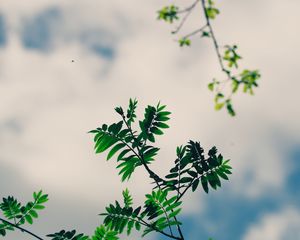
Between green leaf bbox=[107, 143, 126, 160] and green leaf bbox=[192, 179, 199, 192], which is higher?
green leaf bbox=[107, 143, 126, 160]

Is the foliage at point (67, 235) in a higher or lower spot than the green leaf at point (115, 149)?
lower

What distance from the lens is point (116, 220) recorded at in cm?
414

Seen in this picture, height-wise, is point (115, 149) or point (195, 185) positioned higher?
point (115, 149)

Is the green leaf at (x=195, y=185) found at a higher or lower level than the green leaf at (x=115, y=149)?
lower

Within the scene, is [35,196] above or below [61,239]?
above

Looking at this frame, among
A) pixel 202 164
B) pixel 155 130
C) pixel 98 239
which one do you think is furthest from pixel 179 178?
pixel 98 239

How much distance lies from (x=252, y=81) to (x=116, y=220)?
2071mm

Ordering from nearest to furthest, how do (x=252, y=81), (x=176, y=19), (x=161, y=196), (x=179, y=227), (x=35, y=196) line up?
(x=252, y=81) < (x=176, y=19) < (x=179, y=227) < (x=161, y=196) < (x=35, y=196)

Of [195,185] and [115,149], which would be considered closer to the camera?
[195,185]

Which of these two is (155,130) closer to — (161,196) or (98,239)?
(161,196)

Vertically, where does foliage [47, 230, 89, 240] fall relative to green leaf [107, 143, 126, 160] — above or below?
below

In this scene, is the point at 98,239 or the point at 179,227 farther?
the point at 98,239

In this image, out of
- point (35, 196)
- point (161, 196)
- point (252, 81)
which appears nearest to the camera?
point (252, 81)

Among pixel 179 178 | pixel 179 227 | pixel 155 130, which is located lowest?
pixel 179 227
